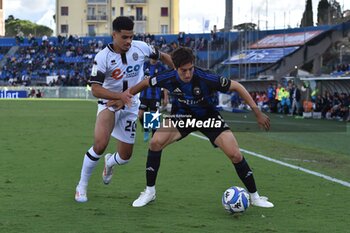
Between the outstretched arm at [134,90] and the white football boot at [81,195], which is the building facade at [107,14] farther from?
the white football boot at [81,195]

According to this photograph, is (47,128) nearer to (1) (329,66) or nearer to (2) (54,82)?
(1) (329,66)

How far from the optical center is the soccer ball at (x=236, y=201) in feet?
24.0

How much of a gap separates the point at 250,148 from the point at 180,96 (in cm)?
846

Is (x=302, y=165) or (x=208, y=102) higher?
(x=208, y=102)

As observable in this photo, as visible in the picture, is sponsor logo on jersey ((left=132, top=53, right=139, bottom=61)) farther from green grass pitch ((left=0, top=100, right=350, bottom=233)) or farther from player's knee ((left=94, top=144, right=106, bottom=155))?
green grass pitch ((left=0, top=100, right=350, bottom=233))

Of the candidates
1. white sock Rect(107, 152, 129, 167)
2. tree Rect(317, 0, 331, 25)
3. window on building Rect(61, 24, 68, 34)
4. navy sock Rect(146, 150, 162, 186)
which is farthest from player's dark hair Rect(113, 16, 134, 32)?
window on building Rect(61, 24, 68, 34)

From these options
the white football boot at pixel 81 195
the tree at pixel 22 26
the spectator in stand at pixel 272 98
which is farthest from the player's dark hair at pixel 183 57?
the tree at pixel 22 26

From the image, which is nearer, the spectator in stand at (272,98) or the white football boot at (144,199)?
the white football boot at (144,199)

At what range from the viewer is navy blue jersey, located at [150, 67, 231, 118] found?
25.7ft

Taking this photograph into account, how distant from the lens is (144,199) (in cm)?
791

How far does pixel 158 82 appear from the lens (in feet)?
26.1

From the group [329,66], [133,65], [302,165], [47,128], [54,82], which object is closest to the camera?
[133,65]

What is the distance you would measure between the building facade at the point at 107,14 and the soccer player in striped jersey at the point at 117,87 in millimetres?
101870

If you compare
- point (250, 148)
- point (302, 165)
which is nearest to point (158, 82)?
point (302, 165)
